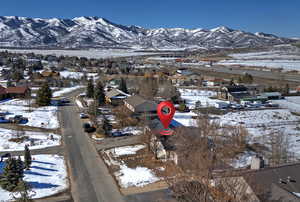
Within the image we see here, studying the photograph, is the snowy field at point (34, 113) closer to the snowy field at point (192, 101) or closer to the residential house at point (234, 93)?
the snowy field at point (192, 101)

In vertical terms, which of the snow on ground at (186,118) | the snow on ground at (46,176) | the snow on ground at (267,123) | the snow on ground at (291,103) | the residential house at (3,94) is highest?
the residential house at (3,94)

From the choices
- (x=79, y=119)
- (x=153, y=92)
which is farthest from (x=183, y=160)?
(x=153, y=92)

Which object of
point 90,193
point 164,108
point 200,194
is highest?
point 164,108

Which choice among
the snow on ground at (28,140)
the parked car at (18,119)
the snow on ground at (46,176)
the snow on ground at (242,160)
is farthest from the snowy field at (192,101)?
the parked car at (18,119)

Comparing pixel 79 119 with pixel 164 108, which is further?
pixel 79 119

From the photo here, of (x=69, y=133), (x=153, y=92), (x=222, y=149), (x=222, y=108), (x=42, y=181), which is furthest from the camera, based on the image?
(x=153, y=92)

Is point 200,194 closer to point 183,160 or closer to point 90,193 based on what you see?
point 183,160

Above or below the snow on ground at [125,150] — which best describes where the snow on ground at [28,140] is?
above
